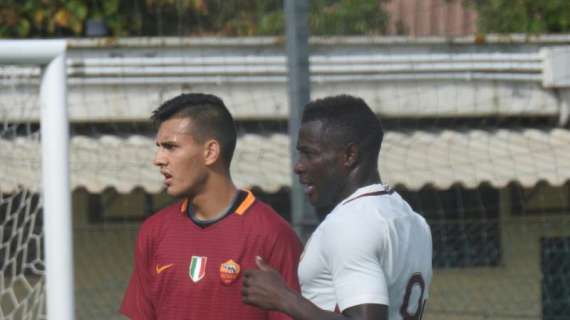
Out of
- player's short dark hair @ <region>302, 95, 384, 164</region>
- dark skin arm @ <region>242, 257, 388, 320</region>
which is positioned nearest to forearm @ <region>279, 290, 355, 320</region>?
dark skin arm @ <region>242, 257, 388, 320</region>

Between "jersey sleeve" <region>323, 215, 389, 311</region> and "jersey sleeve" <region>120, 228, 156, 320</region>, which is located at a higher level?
"jersey sleeve" <region>323, 215, 389, 311</region>

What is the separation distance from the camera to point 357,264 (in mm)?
2535

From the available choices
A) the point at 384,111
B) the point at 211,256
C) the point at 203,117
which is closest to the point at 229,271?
the point at 211,256

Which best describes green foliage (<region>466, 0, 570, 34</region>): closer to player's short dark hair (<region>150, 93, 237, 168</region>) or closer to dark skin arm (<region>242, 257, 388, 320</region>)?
player's short dark hair (<region>150, 93, 237, 168</region>)

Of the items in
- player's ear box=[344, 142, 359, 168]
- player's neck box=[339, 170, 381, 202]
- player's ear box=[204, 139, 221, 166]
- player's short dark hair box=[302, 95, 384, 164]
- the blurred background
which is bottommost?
the blurred background

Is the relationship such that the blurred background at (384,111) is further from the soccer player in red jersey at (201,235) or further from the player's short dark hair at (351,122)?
the player's short dark hair at (351,122)

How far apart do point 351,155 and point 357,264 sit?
12.6 inches

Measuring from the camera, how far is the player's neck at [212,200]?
3355 mm

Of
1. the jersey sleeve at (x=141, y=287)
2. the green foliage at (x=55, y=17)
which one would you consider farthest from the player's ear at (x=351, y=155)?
the green foliage at (x=55, y=17)

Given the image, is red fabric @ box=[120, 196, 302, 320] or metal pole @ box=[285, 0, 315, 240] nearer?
red fabric @ box=[120, 196, 302, 320]

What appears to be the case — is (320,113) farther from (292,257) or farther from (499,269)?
(499,269)

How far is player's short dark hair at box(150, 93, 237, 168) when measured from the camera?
11.2ft

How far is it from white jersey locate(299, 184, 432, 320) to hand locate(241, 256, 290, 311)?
89 mm

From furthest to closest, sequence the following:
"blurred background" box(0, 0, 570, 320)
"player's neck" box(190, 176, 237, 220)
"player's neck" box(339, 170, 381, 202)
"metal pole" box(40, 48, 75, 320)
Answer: "blurred background" box(0, 0, 570, 320), "metal pole" box(40, 48, 75, 320), "player's neck" box(190, 176, 237, 220), "player's neck" box(339, 170, 381, 202)
